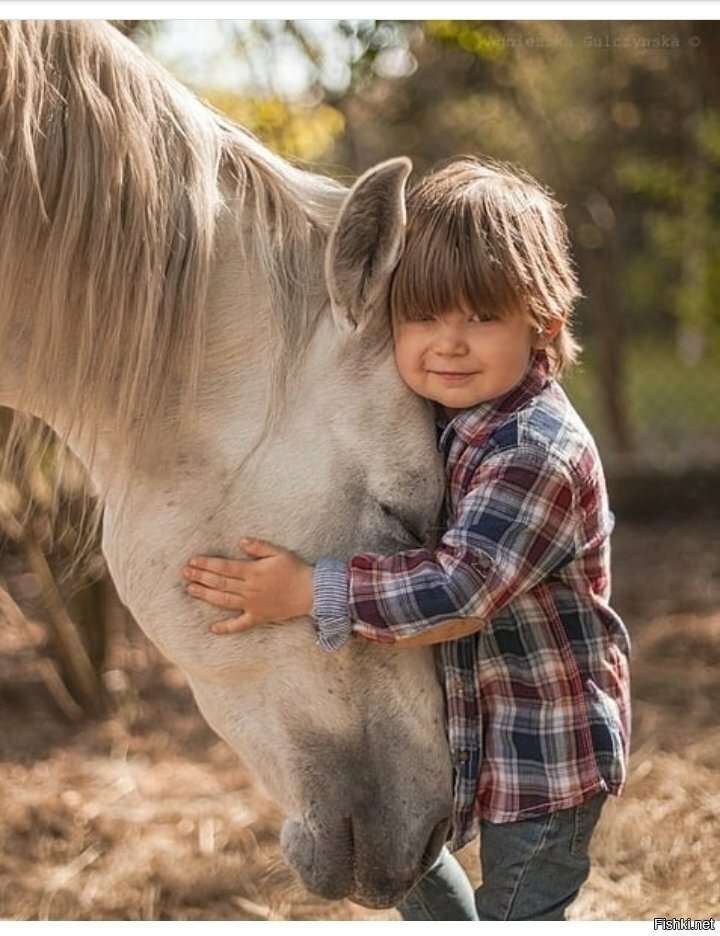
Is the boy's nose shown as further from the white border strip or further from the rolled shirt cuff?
the white border strip

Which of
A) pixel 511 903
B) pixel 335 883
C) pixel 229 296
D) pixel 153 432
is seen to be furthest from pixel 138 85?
pixel 511 903

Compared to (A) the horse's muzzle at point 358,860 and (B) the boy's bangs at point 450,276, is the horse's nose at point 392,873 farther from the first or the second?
(B) the boy's bangs at point 450,276

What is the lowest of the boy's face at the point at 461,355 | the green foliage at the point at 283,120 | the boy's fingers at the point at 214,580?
the boy's fingers at the point at 214,580

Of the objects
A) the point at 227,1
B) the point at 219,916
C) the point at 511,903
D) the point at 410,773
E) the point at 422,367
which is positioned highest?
the point at 227,1

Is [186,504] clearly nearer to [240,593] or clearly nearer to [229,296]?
[240,593]

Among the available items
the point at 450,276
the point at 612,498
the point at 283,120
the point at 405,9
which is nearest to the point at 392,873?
the point at 450,276

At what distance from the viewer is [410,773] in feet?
5.42

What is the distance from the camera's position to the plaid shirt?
5.16ft

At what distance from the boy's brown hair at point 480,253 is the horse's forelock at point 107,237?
0.52ft

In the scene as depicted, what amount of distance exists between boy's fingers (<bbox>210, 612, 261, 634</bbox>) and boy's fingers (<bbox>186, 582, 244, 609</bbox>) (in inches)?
0.7

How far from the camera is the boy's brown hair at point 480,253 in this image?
1569 millimetres

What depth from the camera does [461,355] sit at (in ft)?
5.25

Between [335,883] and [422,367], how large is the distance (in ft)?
2.43


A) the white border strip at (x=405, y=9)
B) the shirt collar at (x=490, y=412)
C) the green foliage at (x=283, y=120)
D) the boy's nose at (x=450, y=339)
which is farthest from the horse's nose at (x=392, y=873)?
the green foliage at (x=283, y=120)
